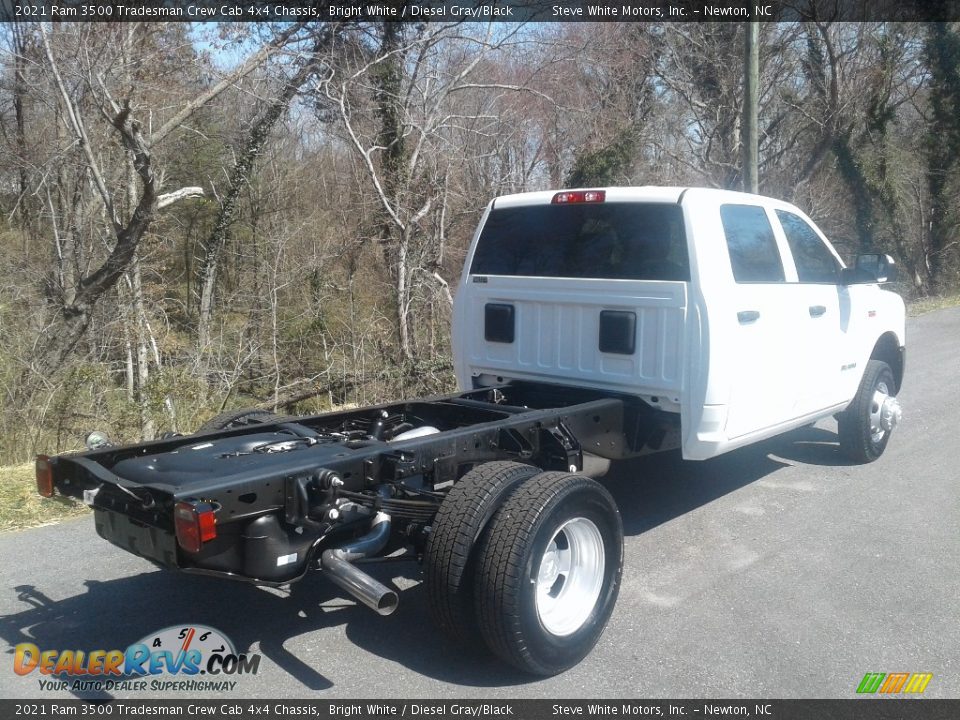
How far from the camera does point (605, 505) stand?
439 cm

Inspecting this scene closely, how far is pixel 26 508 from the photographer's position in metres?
6.26

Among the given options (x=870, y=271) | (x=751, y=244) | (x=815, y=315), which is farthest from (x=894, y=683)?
(x=870, y=271)

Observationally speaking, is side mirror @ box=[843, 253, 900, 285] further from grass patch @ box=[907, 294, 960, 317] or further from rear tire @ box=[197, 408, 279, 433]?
grass patch @ box=[907, 294, 960, 317]

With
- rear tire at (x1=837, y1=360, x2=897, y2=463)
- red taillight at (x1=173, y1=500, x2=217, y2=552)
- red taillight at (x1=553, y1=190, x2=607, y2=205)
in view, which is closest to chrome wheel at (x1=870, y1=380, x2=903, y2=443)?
rear tire at (x1=837, y1=360, x2=897, y2=463)

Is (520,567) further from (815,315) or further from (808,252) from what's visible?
(808,252)

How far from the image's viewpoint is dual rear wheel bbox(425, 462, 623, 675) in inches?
151

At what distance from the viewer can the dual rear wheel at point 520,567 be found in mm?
3844

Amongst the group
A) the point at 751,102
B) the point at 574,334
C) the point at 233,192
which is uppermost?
the point at 751,102

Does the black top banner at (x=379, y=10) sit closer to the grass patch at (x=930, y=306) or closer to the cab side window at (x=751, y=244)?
the grass patch at (x=930, y=306)

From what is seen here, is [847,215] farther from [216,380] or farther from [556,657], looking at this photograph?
[556,657]

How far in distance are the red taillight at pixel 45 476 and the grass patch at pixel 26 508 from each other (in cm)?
170

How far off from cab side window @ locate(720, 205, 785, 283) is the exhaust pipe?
2.88m

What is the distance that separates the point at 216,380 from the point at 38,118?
5.81 metres

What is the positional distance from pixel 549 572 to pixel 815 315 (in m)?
3.46
